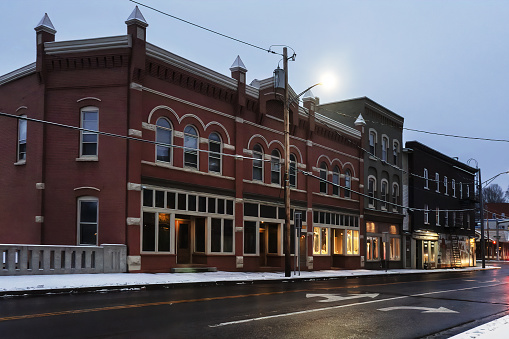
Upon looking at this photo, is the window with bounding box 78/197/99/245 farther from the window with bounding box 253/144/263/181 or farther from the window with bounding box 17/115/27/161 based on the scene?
the window with bounding box 253/144/263/181

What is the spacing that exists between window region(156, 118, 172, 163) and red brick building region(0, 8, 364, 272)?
0.15ft

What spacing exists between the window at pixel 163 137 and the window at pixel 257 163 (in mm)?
6551

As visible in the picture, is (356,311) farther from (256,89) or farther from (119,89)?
(256,89)

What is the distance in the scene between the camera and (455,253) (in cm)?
5575

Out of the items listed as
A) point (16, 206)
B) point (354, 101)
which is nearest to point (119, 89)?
point (16, 206)

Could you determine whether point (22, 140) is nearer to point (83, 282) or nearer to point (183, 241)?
point (183, 241)

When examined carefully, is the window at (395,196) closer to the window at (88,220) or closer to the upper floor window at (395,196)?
the upper floor window at (395,196)

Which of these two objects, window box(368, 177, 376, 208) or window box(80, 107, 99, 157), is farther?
window box(368, 177, 376, 208)

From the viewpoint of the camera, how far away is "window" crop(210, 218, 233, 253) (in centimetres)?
2689

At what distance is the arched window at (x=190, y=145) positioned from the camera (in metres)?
26.1

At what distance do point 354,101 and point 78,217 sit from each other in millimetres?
25809

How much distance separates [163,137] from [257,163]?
7.29 meters

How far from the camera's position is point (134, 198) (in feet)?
74.9

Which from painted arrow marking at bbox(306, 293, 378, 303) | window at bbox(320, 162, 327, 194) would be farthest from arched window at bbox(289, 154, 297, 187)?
painted arrow marking at bbox(306, 293, 378, 303)
